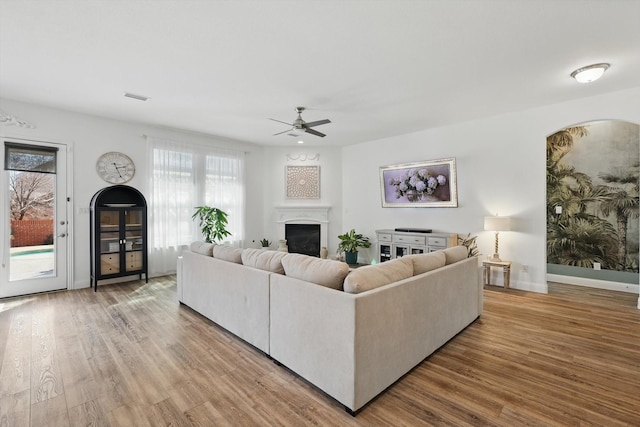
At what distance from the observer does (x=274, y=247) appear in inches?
281

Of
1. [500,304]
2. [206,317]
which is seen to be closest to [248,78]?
[206,317]

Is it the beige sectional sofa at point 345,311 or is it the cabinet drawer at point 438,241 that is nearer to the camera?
the beige sectional sofa at point 345,311

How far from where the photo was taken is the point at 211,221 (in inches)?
229

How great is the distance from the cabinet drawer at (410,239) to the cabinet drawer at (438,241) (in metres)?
0.13

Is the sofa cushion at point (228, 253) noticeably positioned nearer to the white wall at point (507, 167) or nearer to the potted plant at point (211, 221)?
the potted plant at point (211, 221)

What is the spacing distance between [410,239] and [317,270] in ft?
12.7

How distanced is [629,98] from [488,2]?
316 centimetres

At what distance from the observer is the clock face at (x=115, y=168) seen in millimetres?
4871

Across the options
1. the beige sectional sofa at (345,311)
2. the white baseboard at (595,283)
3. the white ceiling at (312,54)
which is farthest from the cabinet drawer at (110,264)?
the white baseboard at (595,283)

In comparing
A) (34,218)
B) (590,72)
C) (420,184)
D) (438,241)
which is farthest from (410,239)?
(34,218)

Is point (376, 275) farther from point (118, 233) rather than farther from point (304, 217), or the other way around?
point (304, 217)

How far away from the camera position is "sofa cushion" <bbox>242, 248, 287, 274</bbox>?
2.50 metres

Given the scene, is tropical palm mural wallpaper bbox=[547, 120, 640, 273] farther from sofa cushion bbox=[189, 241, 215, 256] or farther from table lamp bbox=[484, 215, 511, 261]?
sofa cushion bbox=[189, 241, 215, 256]

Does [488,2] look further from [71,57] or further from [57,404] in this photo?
[57,404]
